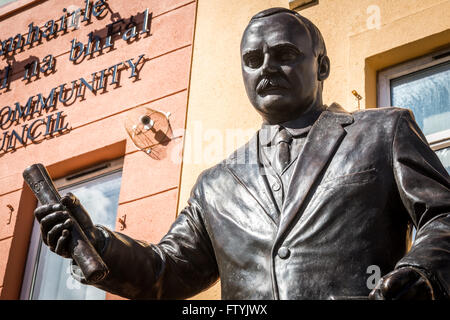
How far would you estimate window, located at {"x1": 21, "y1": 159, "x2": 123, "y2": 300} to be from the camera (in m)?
6.44

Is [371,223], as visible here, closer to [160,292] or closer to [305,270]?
[305,270]

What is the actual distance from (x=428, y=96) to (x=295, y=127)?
189 centimetres

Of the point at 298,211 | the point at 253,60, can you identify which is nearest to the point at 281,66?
the point at 253,60

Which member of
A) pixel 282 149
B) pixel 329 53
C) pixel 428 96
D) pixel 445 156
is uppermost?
pixel 329 53

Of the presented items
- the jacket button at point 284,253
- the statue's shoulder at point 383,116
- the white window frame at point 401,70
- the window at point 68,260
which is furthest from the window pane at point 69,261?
the jacket button at point 284,253

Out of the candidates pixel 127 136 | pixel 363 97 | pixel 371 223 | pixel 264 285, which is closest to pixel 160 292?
pixel 264 285

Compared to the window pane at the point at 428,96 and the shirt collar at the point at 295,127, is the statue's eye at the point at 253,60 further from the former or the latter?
the window pane at the point at 428,96

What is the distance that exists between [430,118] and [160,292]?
7.63 ft

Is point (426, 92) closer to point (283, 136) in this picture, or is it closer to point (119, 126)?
point (283, 136)

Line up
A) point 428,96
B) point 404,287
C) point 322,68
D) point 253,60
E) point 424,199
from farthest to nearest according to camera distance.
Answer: point 428,96, point 322,68, point 253,60, point 424,199, point 404,287

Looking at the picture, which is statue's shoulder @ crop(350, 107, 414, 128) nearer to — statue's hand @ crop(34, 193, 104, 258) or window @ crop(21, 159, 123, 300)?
statue's hand @ crop(34, 193, 104, 258)

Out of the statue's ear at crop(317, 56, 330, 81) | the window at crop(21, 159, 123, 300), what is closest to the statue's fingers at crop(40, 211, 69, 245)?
the statue's ear at crop(317, 56, 330, 81)

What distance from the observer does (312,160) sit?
3.36 meters

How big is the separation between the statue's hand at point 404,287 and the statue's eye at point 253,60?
1189 millimetres
